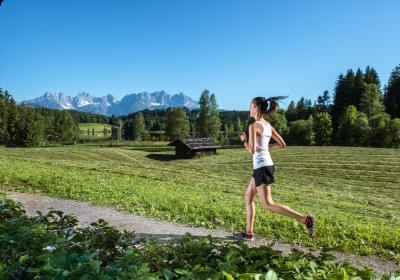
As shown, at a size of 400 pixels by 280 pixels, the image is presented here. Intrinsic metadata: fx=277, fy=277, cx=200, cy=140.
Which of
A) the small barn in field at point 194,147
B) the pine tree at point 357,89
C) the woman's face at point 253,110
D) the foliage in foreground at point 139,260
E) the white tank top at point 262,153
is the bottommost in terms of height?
the small barn in field at point 194,147

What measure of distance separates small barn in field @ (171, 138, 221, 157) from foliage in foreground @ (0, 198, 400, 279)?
1887 inches

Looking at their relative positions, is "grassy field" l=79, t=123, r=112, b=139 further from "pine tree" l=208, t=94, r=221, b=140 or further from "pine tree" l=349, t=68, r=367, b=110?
"pine tree" l=349, t=68, r=367, b=110

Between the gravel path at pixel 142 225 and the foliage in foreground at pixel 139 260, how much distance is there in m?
2.42

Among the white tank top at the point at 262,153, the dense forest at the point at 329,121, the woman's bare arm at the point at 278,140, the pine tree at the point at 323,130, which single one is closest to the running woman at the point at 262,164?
the white tank top at the point at 262,153

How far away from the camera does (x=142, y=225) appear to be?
→ 6.18m

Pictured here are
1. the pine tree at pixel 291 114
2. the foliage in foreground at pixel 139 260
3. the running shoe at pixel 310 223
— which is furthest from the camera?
the pine tree at pixel 291 114

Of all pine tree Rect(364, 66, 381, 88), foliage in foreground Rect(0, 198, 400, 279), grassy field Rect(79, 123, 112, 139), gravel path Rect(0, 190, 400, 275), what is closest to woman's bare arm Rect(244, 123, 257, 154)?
gravel path Rect(0, 190, 400, 275)

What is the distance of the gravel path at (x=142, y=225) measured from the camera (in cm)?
478

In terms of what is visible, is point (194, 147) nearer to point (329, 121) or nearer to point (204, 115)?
point (204, 115)

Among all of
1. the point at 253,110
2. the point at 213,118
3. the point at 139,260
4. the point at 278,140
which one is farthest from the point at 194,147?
the point at 139,260

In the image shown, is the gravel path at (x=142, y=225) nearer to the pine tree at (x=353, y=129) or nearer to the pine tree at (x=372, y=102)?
the pine tree at (x=353, y=129)

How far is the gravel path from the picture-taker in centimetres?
478

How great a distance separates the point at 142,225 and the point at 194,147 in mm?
45172

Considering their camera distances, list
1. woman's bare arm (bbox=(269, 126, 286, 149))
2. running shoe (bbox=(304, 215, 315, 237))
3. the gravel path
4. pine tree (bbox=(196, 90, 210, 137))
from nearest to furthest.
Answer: the gravel path < running shoe (bbox=(304, 215, 315, 237)) < woman's bare arm (bbox=(269, 126, 286, 149)) < pine tree (bbox=(196, 90, 210, 137))
